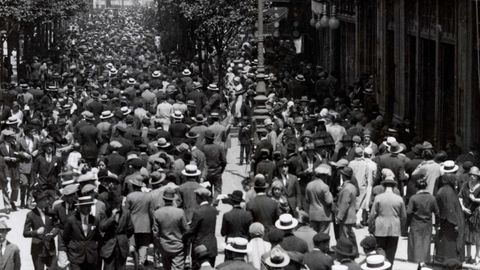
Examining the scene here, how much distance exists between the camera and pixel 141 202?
14914mm

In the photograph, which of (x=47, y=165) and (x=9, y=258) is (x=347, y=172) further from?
(x=47, y=165)

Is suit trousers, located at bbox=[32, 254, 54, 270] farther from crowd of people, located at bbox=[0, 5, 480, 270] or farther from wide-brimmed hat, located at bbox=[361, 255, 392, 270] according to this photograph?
wide-brimmed hat, located at bbox=[361, 255, 392, 270]

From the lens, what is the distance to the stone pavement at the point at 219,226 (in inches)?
647

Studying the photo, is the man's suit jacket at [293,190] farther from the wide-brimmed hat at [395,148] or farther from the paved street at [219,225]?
the wide-brimmed hat at [395,148]

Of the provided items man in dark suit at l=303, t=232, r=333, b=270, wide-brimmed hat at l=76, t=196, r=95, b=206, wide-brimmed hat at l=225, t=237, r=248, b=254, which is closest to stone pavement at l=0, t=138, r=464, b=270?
wide-brimmed hat at l=76, t=196, r=95, b=206

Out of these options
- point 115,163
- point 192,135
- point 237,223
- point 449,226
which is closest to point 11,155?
point 192,135

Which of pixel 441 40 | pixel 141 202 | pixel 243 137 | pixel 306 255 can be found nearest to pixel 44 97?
pixel 243 137

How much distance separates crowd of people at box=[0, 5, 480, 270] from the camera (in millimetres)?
12859

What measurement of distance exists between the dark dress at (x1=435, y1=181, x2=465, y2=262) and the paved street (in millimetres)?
517

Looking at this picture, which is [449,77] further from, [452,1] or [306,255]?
[306,255]

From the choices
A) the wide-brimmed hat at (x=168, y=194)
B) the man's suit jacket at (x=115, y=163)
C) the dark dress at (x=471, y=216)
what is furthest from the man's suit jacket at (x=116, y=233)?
the dark dress at (x=471, y=216)

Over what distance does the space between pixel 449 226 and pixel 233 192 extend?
360 cm

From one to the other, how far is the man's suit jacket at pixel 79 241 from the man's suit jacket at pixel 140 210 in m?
1.88

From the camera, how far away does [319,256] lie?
11328 mm
